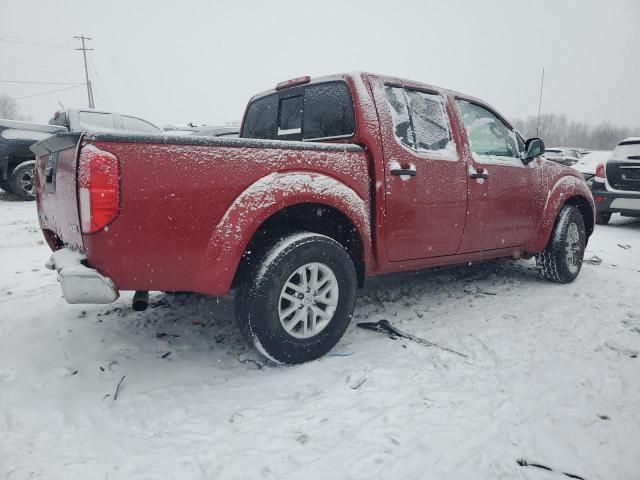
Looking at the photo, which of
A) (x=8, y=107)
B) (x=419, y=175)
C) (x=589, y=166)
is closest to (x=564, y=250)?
(x=419, y=175)

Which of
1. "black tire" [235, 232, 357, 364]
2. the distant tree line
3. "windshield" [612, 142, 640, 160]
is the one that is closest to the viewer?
"black tire" [235, 232, 357, 364]

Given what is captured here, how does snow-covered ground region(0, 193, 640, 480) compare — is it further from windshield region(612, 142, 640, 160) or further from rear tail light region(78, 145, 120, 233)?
windshield region(612, 142, 640, 160)

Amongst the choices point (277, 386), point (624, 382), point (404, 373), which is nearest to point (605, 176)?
point (624, 382)

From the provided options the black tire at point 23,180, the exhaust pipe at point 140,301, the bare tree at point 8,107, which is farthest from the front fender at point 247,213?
the bare tree at point 8,107

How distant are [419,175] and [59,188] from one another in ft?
7.74

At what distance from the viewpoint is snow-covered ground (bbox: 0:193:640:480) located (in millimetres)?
1812

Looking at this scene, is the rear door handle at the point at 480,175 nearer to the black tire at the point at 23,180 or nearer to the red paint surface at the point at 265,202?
the red paint surface at the point at 265,202

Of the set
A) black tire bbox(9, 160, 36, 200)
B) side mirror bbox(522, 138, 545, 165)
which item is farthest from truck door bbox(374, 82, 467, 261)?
black tire bbox(9, 160, 36, 200)

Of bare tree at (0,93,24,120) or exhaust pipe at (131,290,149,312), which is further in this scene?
bare tree at (0,93,24,120)

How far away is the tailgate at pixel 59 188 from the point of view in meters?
2.17

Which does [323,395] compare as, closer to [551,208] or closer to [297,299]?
[297,299]

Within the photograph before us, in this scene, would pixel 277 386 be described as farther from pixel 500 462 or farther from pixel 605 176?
pixel 605 176

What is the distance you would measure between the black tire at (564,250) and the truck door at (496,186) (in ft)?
1.48

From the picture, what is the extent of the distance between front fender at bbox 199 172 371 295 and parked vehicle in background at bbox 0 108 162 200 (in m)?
6.15
